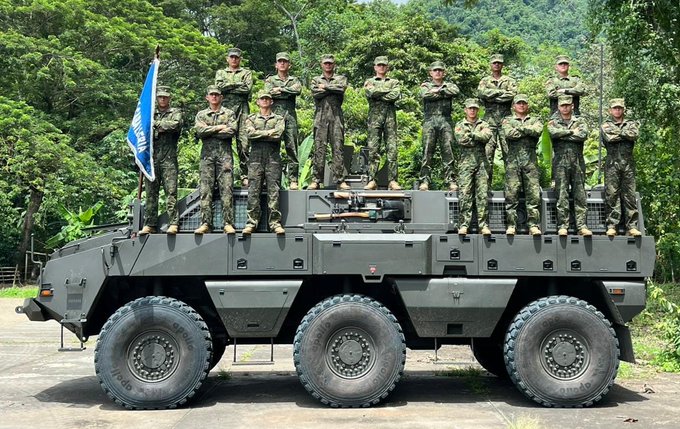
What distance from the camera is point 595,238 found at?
901 centimetres

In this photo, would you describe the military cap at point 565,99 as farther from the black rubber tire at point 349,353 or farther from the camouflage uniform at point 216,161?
the camouflage uniform at point 216,161

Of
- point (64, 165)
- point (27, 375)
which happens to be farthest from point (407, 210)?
point (64, 165)

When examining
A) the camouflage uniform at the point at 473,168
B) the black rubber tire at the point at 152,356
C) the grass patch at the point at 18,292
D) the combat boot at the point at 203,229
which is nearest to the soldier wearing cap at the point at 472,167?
the camouflage uniform at the point at 473,168

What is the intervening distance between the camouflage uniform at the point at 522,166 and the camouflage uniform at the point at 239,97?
292 centimetres

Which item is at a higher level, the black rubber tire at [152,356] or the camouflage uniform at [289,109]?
the camouflage uniform at [289,109]

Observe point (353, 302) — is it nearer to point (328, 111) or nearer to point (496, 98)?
point (328, 111)

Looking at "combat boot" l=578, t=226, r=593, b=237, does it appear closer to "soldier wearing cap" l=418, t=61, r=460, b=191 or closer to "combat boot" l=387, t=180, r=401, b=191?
"soldier wearing cap" l=418, t=61, r=460, b=191

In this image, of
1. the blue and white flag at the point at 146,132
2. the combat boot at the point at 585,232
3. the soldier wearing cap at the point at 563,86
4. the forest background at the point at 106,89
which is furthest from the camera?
the forest background at the point at 106,89

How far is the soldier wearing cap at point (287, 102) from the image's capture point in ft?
33.4

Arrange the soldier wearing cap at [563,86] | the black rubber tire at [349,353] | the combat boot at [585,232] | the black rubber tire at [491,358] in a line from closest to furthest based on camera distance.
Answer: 1. the black rubber tire at [349,353]
2. the combat boot at [585,232]
3. the soldier wearing cap at [563,86]
4. the black rubber tire at [491,358]

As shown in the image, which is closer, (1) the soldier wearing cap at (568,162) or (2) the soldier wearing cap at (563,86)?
(1) the soldier wearing cap at (568,162)

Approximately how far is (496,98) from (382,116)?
133 cm

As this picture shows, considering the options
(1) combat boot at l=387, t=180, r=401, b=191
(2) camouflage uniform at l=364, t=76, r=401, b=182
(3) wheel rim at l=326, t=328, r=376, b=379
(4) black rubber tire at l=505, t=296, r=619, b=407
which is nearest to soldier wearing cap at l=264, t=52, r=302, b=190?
(2) camouflage uniform at l=364, t=76, r=401, b=182

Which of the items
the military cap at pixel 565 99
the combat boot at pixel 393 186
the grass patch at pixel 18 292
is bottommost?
the grass patch at pixel 18 292
